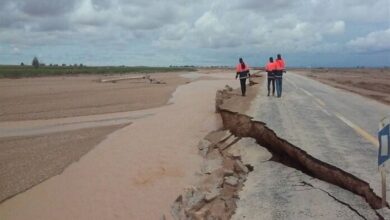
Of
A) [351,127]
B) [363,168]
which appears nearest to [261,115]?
[351,127]

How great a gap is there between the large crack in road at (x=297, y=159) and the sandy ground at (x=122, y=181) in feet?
5.34

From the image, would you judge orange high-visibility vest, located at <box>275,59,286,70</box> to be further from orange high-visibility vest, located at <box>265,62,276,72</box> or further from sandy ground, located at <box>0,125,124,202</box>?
sandy ground, located at <box>0,125,124,202</box>

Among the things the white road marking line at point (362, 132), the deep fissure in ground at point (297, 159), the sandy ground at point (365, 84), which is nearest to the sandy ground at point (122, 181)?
the deep fissure in ground at point (297, 159)

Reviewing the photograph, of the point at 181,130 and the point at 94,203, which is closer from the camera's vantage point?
the point at 94,203

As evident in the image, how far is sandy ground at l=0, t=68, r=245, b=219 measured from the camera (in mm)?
9500

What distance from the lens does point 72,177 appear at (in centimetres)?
1203

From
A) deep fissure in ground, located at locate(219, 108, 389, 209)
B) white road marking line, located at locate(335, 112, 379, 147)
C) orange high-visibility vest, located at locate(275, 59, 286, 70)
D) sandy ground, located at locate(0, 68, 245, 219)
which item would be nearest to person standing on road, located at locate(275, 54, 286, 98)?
orange high-visibility vest, located at locate(275, 59, 286, 70)

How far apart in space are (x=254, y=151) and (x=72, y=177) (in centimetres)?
453

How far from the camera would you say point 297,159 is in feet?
30.6

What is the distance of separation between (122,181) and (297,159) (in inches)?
169

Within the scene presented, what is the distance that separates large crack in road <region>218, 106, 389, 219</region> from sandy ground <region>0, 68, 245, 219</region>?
163 cm

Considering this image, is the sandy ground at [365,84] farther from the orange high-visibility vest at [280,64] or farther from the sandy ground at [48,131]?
the sandy ground at [48,131]

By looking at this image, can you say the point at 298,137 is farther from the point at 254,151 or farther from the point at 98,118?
the point at 98,118

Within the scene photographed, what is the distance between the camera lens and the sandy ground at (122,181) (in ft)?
31.2
